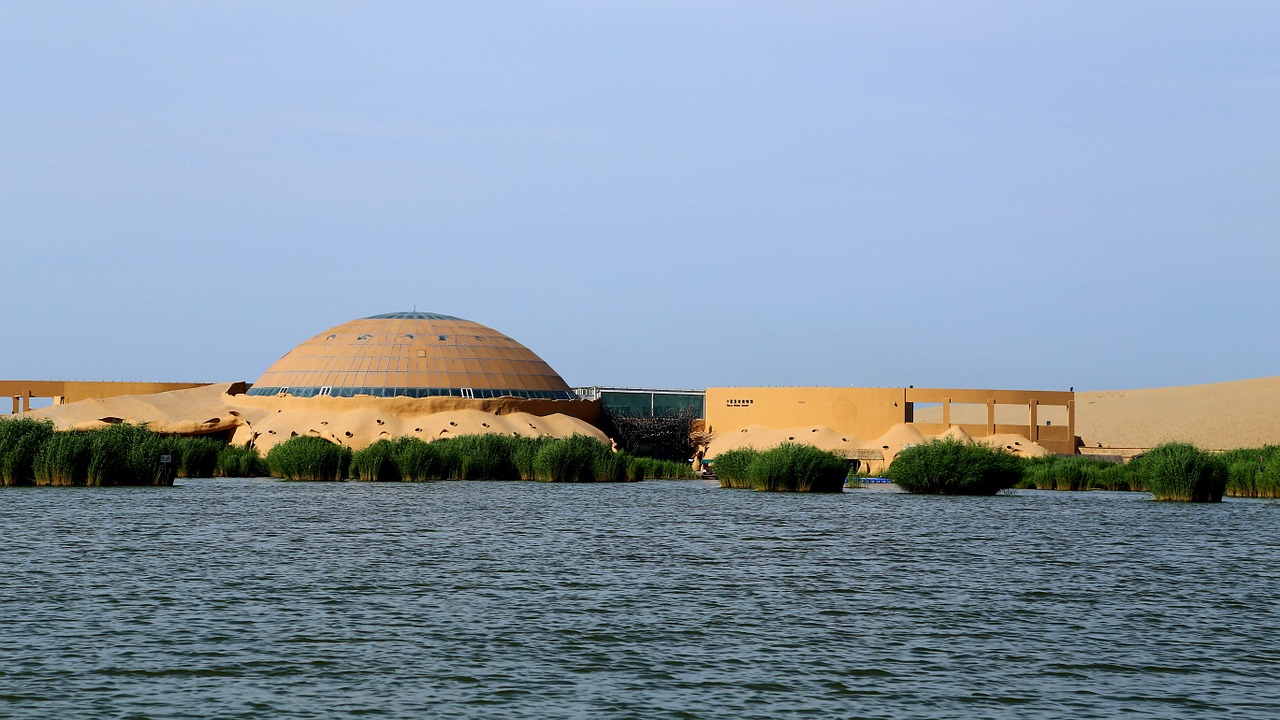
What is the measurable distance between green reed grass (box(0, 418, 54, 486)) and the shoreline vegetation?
0.05m

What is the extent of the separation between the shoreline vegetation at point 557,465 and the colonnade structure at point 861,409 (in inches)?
554

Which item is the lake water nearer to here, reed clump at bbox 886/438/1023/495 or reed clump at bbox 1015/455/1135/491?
reed clump at bbox 886/438/1023/495

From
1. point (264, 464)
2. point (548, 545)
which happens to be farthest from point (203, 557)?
point (264, 464)

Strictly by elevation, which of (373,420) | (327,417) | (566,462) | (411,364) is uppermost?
(411,364)

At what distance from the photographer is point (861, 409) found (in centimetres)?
8425

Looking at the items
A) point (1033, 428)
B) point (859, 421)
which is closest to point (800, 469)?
point (859, 421)

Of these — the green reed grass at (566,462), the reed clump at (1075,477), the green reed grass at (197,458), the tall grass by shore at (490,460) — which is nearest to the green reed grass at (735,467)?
the green reed grass at (566,462)

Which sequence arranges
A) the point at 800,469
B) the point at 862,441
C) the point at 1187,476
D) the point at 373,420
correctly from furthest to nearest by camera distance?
the point at 862,441 → the point at 373,420 → the point at 800,469 → the point at 1187,476

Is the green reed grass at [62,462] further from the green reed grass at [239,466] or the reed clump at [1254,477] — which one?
the reed clump at [1254,477]

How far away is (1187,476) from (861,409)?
35.7 meters

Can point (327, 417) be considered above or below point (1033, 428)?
below

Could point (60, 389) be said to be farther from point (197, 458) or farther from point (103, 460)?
point (103, 460)

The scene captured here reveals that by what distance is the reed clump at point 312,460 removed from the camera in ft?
195

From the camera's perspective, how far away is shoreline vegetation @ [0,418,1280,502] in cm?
5038
